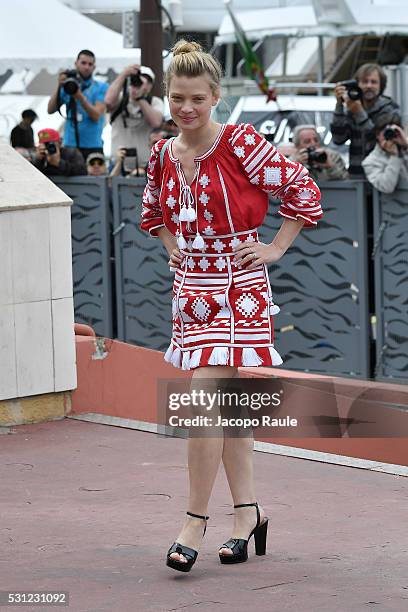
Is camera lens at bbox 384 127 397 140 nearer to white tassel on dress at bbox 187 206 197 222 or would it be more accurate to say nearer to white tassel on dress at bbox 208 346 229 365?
white tassel on dress at bbox 187 206 197 222

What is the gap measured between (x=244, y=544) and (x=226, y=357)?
27.9 inches

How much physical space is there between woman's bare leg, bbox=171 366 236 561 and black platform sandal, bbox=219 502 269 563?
0.42 ft

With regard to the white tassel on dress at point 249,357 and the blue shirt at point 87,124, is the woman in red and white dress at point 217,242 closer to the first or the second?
the white tassel on dress at point 249,357

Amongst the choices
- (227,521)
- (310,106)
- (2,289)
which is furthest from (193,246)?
(310,106)

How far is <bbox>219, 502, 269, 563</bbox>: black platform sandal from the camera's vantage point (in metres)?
5.49

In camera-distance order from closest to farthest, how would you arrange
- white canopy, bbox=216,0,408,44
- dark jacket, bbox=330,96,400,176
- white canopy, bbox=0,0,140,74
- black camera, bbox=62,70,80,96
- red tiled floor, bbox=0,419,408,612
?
1. red tiled floor, bbox=0,419,408,612
2. dark jacket, bbox=330,96,400,176
3. black camera, bbox=62,70,80,96
4. white canopy, bbox=0,0,140,74
5. white canopy, bbox=216,0,408,44

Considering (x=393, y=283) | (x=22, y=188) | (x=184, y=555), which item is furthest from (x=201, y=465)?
(x=393, y=283)

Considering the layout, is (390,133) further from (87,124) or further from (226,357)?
(226,357)

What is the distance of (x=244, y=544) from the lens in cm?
552

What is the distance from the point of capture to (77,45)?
23.9m

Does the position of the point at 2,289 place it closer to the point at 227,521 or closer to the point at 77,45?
the point at 227,521

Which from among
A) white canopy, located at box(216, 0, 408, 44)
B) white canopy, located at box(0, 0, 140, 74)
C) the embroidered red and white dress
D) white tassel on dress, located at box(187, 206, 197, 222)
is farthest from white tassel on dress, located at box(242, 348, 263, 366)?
white canopy, located at box(216, 0, 408, 44)

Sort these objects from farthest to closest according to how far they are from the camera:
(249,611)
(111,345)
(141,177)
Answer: (141,177) < (111,345) < (249,611)

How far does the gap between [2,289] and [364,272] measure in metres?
3.57
